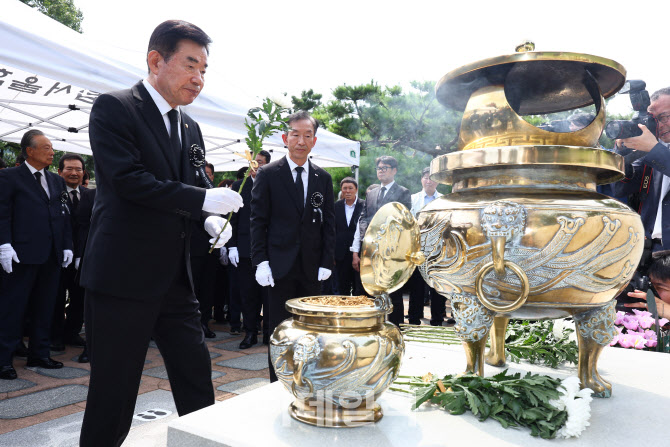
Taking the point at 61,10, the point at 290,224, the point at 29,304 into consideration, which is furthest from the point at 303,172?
the point at 61,10

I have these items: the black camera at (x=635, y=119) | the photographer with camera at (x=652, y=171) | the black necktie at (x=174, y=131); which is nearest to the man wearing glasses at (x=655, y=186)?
the photographer with camera at (x=652, y=171)

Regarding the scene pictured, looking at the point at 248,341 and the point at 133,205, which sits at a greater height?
the point at 133,205

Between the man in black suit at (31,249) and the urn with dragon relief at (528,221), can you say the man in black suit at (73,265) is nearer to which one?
the man in black suit at (31,249)

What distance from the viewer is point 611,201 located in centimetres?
105

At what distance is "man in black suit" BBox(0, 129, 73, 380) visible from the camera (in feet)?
12.0

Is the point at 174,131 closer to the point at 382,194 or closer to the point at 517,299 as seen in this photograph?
the point at 517,299

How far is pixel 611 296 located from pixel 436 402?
1.60 ft

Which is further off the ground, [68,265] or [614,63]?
[614,63]

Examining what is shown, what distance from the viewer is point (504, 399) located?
98 cm

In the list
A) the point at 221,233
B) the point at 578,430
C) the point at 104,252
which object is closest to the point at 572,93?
the point at 578,430

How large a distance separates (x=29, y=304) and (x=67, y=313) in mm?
809

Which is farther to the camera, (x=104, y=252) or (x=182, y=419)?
(x=104, y=252)

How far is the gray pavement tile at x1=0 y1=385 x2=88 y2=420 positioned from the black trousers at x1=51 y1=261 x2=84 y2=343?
1628 mm

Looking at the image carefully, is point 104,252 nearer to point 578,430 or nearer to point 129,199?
point 129,199
